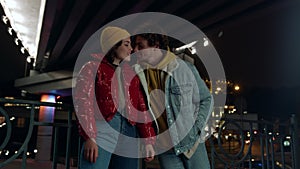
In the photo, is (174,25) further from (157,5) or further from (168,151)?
(168,151)

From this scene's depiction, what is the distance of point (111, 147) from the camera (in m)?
1.74

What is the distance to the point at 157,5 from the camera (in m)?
6.92

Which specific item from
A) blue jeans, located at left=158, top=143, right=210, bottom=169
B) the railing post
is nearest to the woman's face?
blue jeans, located at left=158, top=143, right=210, bottom=169

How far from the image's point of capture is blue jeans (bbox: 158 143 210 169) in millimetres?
1940

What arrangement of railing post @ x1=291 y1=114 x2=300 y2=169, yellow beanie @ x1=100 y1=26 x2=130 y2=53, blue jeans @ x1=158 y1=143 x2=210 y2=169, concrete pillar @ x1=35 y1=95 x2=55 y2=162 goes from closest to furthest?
1. yellow beanie @ x1=100 y1=26 x2=130 y2=53
2. blue jeans @ x1=158 y1=143 x2=210 y2=169
3. railing post @ x1=291 y1=114 x2=300 y2=169
4. concrete pillar @ x1=35 y1=95 x2=55 y2=162

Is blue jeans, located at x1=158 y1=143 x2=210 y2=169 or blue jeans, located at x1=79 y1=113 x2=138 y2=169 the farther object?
blue jeans, located at x1=158 y1=143 x2=210 y2=169

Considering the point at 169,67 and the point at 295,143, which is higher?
the point at 169,67

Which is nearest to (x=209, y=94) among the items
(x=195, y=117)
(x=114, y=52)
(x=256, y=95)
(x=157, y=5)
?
(x=195, y=117)

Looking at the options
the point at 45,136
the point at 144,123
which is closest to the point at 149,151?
the point at 144,123

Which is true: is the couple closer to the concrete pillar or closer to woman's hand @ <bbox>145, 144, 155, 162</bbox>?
woman's hand @ <bbox>145, 144, 155, 162</bbox>

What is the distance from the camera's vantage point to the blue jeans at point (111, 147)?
1693mm

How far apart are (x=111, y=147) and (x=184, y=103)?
0.60 m

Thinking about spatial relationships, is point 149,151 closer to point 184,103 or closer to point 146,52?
point 184,103

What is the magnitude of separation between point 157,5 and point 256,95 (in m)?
27.4
